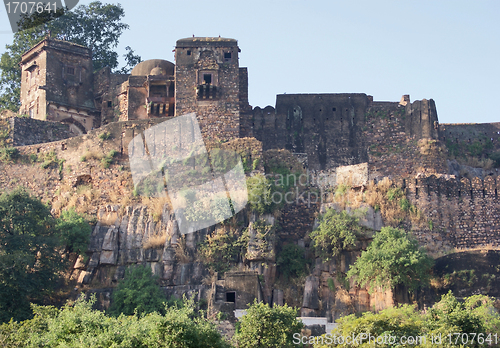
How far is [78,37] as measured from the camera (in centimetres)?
4184

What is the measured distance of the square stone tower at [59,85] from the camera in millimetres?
37562

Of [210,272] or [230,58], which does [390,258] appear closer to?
[210,272]

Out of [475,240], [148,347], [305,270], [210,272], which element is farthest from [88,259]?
[475,240]

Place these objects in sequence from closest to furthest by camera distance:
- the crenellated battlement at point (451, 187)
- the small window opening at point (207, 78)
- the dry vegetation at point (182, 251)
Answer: the dry vegetation at point (182, 251)
the crenellated battlement at point (451, 187)
the small window opening at point (207, 78)

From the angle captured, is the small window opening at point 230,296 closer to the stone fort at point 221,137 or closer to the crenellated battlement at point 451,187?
the stone fort at point 221,137

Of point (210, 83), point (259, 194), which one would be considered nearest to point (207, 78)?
point (210, 83)

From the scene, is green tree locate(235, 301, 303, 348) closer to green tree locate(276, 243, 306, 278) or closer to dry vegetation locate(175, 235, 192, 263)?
green tree locate(276, 243, 306, 278)

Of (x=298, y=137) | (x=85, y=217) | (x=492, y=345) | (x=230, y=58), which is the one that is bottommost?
(x=492, y=345)

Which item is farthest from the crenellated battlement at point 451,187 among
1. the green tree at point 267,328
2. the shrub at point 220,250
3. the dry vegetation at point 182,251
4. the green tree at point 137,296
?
the green tree at point 137,296

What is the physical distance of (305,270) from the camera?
1126 inches

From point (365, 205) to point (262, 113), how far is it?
24.6 ft

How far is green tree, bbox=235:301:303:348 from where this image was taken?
23.0 m

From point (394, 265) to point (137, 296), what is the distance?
25.8ft

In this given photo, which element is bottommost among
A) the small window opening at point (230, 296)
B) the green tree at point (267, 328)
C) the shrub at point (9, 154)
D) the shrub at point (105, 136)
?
the green tree at point (267, 328)
